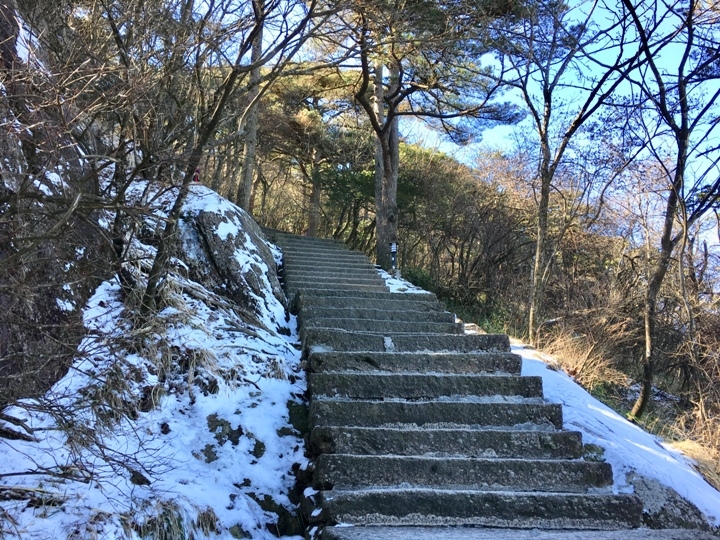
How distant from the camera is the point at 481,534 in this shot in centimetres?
272

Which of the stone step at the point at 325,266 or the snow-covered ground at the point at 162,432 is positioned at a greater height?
the stone step at the point at 325,266

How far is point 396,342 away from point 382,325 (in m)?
0.58

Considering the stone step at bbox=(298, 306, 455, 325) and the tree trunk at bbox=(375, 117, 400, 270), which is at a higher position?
the tree trunk at bbox=(375, 117, 400, 270)

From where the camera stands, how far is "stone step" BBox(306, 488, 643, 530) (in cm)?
291

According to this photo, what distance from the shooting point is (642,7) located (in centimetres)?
693

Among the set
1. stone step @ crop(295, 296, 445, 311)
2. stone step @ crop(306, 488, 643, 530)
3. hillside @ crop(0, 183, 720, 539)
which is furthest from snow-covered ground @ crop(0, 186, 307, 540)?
stone step @ crop(295, 296, 445, 311)

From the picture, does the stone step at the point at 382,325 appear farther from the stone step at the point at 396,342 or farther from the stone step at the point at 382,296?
the stone step at the point at 382,296

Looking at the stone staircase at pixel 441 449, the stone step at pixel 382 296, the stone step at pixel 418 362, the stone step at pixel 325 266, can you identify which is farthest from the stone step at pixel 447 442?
the stone step at pixel 325 266

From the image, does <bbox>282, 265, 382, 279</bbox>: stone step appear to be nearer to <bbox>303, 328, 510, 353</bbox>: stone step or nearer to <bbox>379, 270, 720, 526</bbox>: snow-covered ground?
<bbox>303, 328, 510, 353</bbox>: stone step

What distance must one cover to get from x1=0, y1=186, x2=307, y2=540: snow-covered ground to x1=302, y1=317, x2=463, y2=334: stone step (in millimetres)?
412

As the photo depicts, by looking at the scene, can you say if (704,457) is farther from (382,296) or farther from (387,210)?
(387,210)

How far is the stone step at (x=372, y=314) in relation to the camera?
19.1ft

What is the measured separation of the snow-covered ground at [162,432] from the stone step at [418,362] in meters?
0.40

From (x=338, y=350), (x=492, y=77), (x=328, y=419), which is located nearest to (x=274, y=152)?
(x=492, y=77)
